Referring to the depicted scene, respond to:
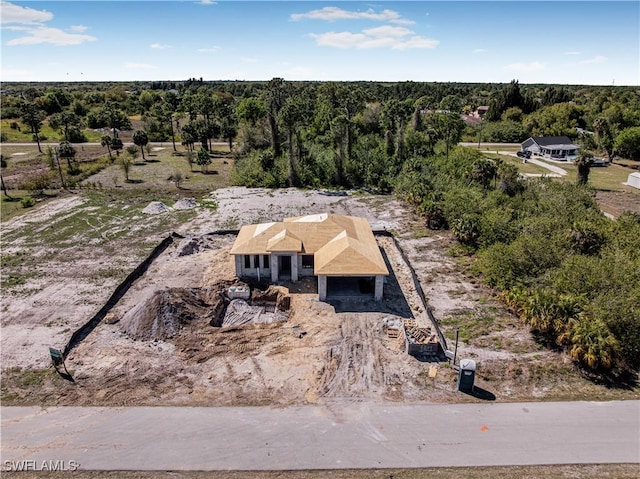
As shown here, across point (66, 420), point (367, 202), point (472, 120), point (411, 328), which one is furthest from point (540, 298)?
point (472, 120)

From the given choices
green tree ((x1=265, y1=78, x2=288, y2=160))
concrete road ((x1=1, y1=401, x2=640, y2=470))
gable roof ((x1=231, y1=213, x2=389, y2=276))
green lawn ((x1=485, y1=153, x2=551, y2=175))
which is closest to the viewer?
concrete road ((x1=1, y1=401, x2=640, y2=470))

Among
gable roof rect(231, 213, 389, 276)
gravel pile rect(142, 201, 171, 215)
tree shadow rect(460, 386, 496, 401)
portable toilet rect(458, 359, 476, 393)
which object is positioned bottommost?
tree shadow rect(460, 386, 496, 401)

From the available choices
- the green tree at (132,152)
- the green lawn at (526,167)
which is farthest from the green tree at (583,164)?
the green tree at (132,152)

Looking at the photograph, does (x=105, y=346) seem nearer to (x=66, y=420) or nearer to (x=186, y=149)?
(x=66, y=420)

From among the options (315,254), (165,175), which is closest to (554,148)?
(315,254)

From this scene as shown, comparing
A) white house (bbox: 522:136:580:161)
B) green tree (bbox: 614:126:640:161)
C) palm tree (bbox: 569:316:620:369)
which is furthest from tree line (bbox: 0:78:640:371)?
white house (bbox: 522:136:580:161)

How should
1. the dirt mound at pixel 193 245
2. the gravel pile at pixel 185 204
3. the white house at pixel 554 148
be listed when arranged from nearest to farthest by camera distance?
the dirt mound at pixel 193 245, the gravel pile at pixel 185 204, the white house at pixel 554 148

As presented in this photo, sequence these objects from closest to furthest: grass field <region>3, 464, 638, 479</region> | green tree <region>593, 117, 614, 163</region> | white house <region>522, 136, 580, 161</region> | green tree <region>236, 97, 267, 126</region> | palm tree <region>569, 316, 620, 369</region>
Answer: grass field <region>3, 464, 638, 479</region>, palm tree <region>569, 316, 620, 369</region>, green tree <region>593, 117, 614, 163</region>, green tree <region>236, 97, 267, 126</region>, white house <region>522, 136, 580, 161</region>

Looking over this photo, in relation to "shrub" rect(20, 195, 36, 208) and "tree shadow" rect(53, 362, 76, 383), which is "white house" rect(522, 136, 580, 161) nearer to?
"shrub" rect(20, 195, 36, 208)

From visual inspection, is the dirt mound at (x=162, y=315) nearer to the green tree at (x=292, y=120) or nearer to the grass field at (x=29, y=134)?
the green tree at (x=292, y=120)
